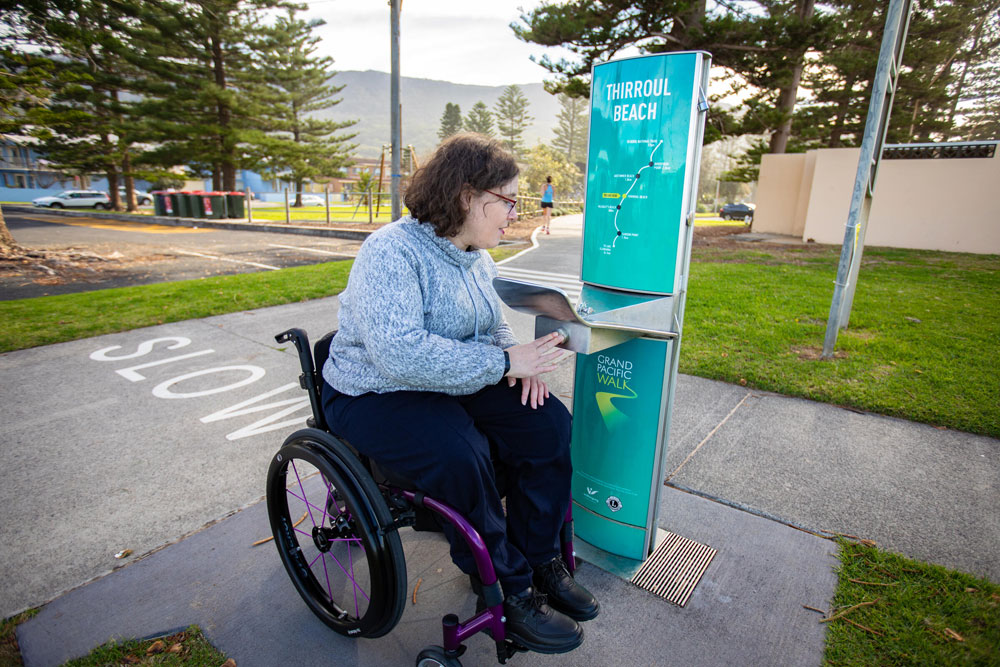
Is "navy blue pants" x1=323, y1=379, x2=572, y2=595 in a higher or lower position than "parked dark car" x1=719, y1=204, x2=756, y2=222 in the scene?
lower

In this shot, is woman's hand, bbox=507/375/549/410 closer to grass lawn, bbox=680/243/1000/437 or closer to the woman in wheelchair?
the woman in wheelchair

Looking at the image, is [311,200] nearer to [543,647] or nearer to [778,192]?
[778,192]

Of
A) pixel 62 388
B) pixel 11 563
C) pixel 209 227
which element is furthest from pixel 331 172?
pixel 11 563

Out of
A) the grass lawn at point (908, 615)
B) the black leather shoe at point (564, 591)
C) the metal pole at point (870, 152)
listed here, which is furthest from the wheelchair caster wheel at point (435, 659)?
the metal pole at point (870, 152)

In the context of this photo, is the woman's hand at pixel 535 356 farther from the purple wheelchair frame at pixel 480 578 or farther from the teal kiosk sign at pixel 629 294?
the purple wheelchair frame at pixel 480 578

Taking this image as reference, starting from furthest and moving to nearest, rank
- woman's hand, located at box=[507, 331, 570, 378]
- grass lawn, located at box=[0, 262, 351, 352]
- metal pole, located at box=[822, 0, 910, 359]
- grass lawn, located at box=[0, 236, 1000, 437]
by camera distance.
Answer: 1. grass lawn, located at box=[0, 262, 351, 352]
2. metal pole, located at box=[822, 0, 910, 359]
3. grass lawn, located at box=[0, 236, 1000, 437]
4. woman's hand, located at box=[507, 331, 570, 378]

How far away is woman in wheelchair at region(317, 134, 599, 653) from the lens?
154cm

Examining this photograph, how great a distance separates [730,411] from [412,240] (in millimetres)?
2743

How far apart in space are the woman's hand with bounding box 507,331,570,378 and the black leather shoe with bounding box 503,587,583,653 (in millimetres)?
687

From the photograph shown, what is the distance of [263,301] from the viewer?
6203mm

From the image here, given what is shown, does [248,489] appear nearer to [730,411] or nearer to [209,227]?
[730,411]

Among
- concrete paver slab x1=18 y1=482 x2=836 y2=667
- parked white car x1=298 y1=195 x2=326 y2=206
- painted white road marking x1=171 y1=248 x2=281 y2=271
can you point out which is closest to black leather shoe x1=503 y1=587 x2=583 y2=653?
concrete paver slab x1=18 y1=482 x2=836 y2=667

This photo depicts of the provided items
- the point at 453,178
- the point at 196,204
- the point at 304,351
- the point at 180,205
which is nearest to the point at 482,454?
the point at 304,351

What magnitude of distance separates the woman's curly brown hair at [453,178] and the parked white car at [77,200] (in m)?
36.4
